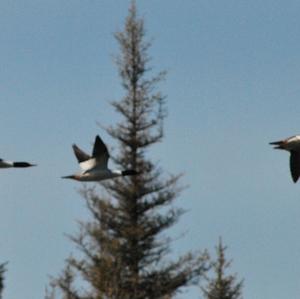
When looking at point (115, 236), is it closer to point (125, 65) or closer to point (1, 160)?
point (125, 65)

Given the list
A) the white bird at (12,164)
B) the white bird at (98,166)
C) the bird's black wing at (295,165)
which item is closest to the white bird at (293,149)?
the bird's black wing at (295,165)

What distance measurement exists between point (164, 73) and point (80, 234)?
21.8 ft

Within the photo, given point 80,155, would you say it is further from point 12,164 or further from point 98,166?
point 12,164

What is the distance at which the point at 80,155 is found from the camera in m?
30.7

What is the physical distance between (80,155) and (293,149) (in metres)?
4.49

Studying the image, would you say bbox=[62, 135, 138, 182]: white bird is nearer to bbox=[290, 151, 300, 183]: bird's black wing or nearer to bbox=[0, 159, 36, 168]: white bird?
bbox=[0, 159, 36, 168]: white bird

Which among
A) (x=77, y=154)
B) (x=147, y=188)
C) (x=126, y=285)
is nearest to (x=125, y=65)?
(x=147, y=188)

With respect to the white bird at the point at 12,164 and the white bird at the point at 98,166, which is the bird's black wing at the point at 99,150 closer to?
the white bird at the point at 98,166

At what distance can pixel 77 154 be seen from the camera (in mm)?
30734

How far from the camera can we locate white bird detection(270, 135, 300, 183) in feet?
90.9

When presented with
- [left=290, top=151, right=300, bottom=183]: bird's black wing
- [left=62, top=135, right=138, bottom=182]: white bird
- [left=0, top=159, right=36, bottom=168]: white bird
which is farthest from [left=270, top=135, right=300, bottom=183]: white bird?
[left=0, top=159, right=36, bottom=168]: white bird

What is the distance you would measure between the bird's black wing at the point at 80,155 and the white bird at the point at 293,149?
4118 mm

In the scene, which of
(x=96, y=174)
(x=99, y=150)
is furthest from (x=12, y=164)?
(x=99, y=150)

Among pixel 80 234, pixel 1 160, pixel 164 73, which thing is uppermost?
pixel 164 73
